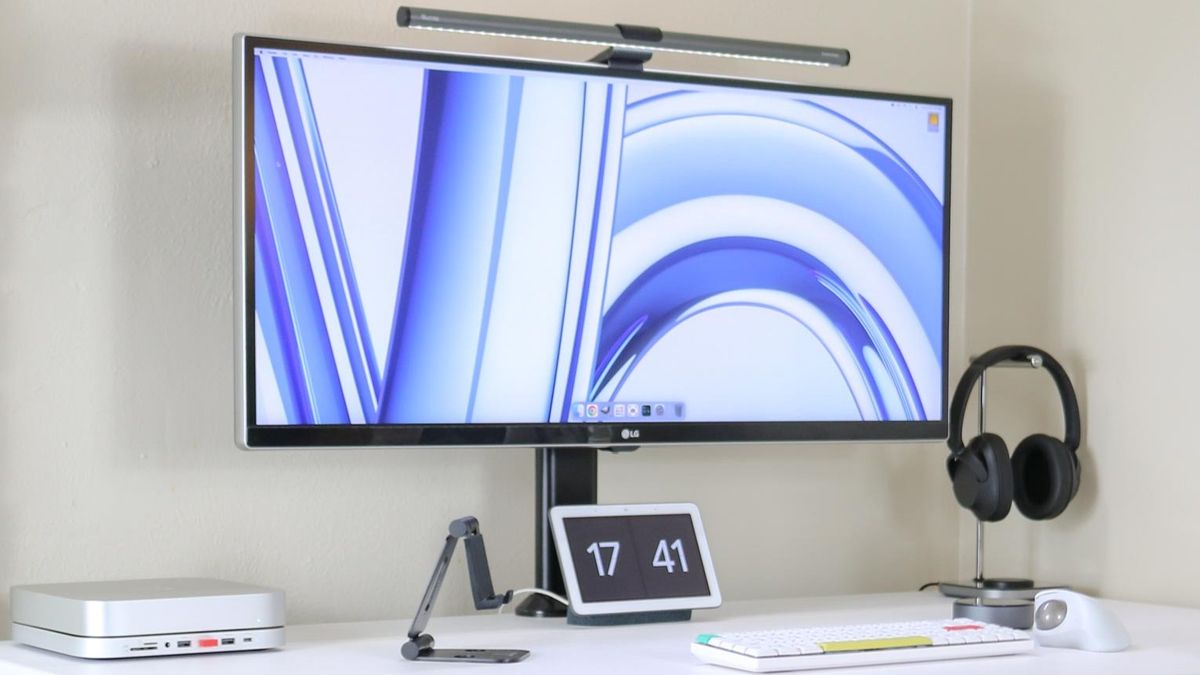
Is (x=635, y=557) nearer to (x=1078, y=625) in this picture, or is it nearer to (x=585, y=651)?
(x=585, y=651)

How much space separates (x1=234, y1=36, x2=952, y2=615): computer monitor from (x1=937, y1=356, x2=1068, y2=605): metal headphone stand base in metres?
0.12

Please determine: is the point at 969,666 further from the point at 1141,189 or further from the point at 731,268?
the point at 1141,189

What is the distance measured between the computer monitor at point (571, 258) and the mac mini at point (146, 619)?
0.21 metres

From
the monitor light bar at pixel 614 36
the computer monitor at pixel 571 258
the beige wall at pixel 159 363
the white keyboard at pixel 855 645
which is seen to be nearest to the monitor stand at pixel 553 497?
the computer monitor at pixel 571 258

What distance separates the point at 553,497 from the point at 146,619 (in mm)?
544

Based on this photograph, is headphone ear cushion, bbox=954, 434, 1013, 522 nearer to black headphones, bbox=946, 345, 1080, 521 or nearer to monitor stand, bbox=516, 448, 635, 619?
black headphones, bbox=946, 345, 1080, 521

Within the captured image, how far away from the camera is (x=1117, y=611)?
1.83 m

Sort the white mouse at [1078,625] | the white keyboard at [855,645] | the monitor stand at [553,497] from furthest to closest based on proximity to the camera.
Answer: the monitor stand at [553,497]
the white mouse at [1078,625]
the white keyboard at [855,645]

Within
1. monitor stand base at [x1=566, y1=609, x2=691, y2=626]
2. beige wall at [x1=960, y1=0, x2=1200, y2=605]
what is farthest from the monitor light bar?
monitor stand base at [x1=566, y1=609, x2=691, y2=626]

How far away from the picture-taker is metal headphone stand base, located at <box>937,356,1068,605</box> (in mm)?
1953

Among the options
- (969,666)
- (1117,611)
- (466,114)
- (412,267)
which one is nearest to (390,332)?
(412,267)

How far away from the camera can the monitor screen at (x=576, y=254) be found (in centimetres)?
161

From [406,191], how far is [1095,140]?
0.97 meters

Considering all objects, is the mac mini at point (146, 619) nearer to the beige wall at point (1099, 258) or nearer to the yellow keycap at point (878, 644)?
the yellow keycap at point (878, 644)
